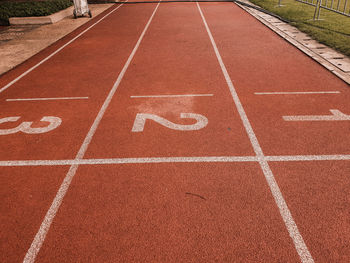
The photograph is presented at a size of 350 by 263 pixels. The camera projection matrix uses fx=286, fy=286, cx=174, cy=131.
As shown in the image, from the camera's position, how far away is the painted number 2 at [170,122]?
5.31 metres

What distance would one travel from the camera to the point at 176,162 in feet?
14.5

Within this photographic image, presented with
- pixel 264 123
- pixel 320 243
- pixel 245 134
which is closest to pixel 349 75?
pixel 264 123

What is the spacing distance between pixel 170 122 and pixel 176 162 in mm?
1259

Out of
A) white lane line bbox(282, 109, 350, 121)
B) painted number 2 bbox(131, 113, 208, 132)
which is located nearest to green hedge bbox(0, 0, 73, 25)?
painted number 2 bbox(131, 113, 208, 132)

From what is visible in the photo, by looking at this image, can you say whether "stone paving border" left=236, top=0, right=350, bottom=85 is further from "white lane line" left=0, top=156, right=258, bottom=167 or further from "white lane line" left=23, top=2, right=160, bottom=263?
"white lane line" left=23, top=2, right=160, bottom=263

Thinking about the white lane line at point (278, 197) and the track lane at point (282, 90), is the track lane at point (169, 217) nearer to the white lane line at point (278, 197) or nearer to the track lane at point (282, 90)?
the white lane line at point (278, 197)

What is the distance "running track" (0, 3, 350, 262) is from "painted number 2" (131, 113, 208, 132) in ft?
0.12

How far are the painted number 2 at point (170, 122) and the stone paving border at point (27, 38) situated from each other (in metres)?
5.28

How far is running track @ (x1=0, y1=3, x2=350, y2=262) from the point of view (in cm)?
318

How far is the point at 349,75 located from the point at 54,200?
729cm

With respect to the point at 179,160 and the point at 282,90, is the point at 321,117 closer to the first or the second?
the point at 282,90

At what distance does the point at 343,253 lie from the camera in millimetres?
2982

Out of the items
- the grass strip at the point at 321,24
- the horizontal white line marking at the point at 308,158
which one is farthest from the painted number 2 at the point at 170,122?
the grass strip at the point at 321,24

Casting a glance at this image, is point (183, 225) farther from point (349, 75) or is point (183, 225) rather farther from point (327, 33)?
point (327, 33)
